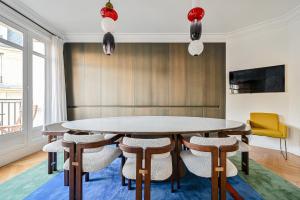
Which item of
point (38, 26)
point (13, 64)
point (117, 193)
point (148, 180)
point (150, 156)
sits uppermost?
point (38, 26)

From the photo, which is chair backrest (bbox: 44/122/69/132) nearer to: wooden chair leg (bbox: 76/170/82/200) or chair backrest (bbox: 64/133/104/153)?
chair backrest (bbox: 64/133/104/153)

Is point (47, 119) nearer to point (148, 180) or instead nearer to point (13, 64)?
point (13, 64)

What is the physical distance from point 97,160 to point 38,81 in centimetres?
308

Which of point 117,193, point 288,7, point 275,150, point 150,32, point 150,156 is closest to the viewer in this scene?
point 150,156

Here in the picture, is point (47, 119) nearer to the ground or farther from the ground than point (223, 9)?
nearer to the ground

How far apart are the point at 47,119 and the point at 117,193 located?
296 centimetres

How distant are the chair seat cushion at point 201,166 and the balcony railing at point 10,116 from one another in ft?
10.4

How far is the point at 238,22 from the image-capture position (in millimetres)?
3723

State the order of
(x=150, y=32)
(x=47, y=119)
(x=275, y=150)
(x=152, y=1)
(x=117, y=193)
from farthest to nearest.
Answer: (x=150, y=32) → (x=47, y=119) → (x=275, y=150) → (x=152, y=1) → (x=117, y=193)

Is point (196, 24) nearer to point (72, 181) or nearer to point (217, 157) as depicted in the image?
point (217, 157)

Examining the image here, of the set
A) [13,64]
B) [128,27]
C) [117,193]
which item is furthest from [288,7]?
[13,64]

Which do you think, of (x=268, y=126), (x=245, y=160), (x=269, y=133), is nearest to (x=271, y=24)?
(x=268, y=126)

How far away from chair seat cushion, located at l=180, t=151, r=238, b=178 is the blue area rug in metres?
0.50

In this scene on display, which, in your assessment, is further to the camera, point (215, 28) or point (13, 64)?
point (215, 28)
